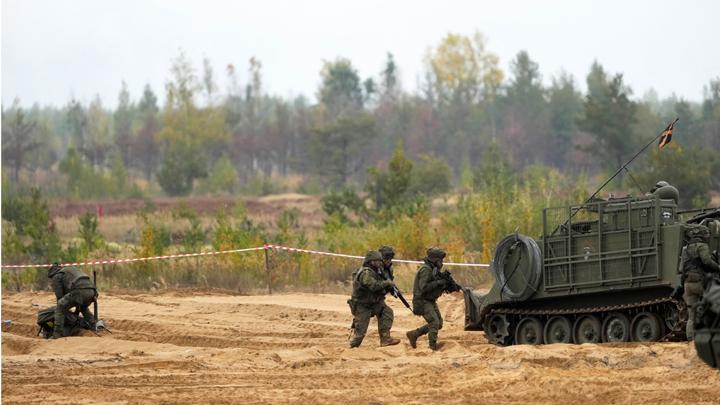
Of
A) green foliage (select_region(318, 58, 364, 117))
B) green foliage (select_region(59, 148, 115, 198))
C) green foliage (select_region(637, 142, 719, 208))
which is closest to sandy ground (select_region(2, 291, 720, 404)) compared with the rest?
green foliage (select_region(637, 142, 719, 208))

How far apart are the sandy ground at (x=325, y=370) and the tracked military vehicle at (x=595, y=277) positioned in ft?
2.52

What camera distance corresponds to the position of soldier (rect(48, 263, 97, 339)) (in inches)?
838

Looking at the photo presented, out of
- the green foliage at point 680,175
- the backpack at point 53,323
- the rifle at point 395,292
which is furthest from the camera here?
the green foliage at point 680,175

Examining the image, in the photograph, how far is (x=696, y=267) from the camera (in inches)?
664

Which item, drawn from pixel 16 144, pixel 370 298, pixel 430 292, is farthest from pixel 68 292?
pixel 16 144

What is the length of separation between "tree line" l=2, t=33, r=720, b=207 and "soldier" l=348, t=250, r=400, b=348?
33764 mm

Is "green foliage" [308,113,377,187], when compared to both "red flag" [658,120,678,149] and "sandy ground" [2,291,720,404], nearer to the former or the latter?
"sandy ground" [2,291,720,404]

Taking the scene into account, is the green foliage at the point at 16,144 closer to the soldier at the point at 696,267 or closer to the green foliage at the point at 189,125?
the green foliage at the point at 189,125

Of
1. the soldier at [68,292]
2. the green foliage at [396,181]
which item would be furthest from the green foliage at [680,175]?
the soldier at [68,292]

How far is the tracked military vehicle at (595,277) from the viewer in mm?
18047

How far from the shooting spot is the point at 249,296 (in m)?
29.1

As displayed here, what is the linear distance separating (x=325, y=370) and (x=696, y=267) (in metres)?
4.53

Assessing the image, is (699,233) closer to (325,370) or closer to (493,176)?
(325,370)

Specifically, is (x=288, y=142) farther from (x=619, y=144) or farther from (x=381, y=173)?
(x=381, y=173)
